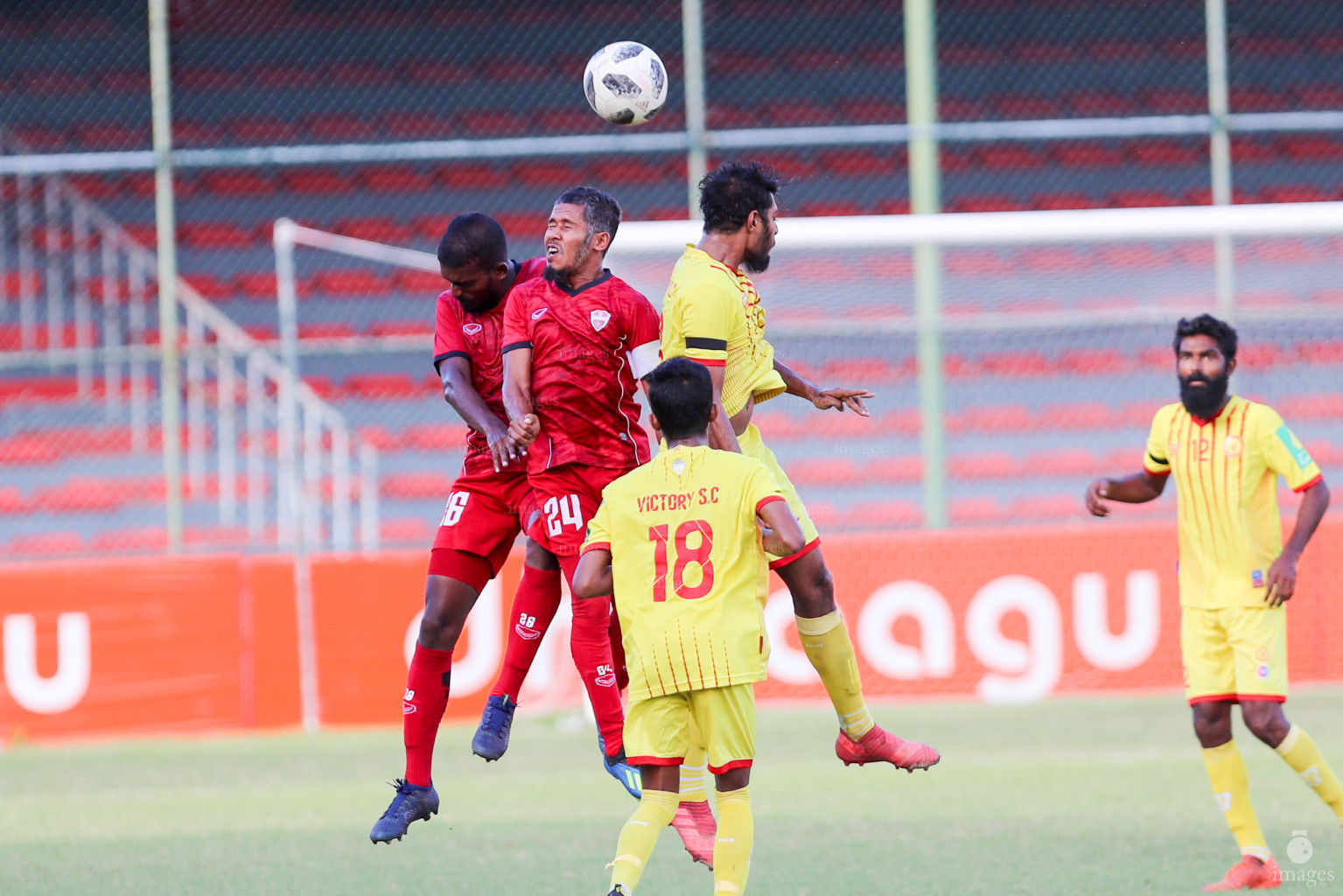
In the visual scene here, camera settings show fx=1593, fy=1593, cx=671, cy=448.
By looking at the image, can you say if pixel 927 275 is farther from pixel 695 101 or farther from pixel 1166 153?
pixel 1166 153

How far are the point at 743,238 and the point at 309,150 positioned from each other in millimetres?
7166

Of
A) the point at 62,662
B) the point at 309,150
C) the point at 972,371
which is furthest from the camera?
the point at 972,371

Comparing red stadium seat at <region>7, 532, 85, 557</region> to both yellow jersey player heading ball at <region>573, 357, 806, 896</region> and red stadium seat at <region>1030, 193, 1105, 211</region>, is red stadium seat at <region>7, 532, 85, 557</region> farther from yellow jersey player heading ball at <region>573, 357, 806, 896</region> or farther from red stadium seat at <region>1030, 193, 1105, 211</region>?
yellow jersey player heading ball at <region>573, 357, 806, 896</region>

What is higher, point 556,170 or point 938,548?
point 556,170

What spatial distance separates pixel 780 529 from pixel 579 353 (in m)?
1.27

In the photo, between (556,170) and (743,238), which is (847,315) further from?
(743,238)

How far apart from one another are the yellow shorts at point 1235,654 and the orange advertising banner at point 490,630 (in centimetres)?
533

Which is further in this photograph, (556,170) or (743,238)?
(556,170)

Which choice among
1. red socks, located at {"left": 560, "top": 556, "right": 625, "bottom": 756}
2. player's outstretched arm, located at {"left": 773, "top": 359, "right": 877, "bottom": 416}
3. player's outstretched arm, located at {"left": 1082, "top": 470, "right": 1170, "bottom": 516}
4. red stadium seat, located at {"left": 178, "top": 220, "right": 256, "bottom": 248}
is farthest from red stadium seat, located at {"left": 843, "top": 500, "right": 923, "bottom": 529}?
red socks, located at {"left": 560, "top": 556, "right": 625, "bottom": 756}

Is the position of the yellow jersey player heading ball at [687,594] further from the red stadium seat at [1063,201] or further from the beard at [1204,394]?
the red stadium seat at [1063,201]

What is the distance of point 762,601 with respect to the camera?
5320 mm

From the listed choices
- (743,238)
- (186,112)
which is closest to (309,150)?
(186,112)

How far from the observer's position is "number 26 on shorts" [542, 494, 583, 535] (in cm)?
571

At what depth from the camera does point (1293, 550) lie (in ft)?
20.2
